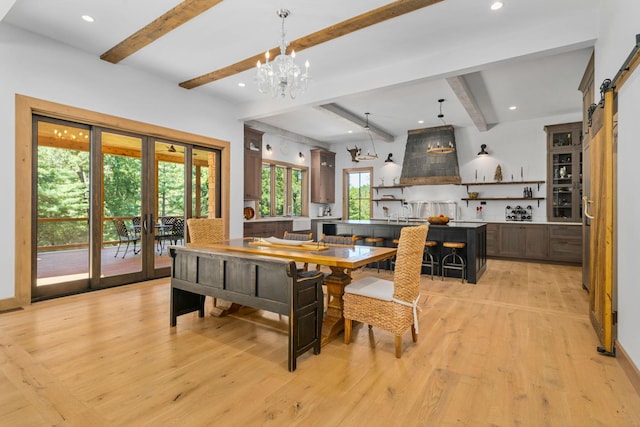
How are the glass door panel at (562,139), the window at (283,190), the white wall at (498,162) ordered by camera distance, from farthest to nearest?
the window at (283,190) → the white wall at (498,162) → the glass door panel at (562,139)

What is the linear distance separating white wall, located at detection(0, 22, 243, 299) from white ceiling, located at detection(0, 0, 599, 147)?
0.53 feet

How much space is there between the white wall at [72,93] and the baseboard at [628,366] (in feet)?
18.5

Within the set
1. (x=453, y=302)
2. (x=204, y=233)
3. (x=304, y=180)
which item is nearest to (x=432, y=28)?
(x=453, y=302)

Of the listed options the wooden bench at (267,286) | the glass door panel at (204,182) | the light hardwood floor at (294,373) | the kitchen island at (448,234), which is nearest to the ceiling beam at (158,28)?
the glass door panel at (204,182)

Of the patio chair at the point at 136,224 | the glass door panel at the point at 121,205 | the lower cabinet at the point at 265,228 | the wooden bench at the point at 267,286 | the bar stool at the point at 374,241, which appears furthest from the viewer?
the lower cabinet at the point at 265,228

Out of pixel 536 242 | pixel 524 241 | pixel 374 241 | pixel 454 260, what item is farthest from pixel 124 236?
pixel 536 242

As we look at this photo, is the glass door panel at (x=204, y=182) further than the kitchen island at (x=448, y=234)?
Yes

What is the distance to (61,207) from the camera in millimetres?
4074

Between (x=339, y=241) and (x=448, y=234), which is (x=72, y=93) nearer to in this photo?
(x=339, y=241)

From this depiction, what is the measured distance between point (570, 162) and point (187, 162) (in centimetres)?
760

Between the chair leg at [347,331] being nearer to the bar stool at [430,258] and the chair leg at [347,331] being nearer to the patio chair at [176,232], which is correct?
the bar stool at [430,258]

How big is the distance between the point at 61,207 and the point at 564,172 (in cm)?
890

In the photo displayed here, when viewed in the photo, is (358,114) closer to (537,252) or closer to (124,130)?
(124,130)

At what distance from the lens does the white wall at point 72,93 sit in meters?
3.51
